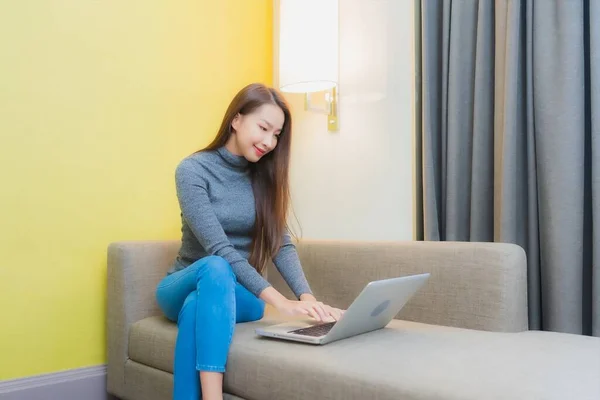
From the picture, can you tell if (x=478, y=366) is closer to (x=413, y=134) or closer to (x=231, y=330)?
(x=231, y=330)

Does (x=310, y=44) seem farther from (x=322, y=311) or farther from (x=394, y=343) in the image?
(x=394, y=343)

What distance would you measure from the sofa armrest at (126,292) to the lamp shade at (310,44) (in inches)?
34.7

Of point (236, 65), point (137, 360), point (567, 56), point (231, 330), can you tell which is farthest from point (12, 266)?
point (567, 56)

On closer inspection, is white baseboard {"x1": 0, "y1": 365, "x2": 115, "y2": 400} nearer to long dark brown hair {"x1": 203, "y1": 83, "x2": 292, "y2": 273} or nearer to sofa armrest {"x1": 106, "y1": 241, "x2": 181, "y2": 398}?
sofa armrest {"x1": 106, "y1": 241, "x2": 181, "y2": 398}

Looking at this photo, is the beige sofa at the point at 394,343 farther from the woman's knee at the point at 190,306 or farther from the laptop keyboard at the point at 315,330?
the woman's knee at the point at 190,306

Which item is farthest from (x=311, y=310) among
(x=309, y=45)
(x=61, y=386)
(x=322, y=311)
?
(x=309, y=45)

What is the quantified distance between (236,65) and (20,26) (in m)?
0.92

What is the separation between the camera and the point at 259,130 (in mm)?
1804

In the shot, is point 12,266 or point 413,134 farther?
point 413,134

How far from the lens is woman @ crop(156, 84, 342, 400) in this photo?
1428mm

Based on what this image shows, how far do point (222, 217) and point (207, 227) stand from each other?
0.15 m

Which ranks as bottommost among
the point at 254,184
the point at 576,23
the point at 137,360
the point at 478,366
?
the point at 137,360

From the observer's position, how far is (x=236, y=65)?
2.59 m

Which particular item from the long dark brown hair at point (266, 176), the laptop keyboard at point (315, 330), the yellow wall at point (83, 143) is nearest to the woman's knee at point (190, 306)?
the laptop keyboard at point (315, 330)
